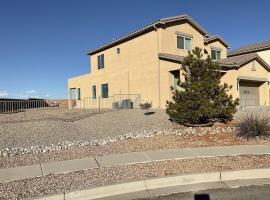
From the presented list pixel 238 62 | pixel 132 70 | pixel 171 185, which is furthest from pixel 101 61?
pixel 171 185

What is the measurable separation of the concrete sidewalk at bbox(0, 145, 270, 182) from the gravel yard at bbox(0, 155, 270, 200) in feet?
1.18

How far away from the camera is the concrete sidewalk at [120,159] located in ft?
24.3

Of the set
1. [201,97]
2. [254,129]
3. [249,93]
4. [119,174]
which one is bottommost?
[119,174]

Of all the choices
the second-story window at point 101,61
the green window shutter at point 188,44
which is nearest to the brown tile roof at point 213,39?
the green window shutter at point 188,44

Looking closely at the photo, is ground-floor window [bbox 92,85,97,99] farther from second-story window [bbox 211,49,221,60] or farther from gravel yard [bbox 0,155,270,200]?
gravel yard [bbox 0,155,270,200]

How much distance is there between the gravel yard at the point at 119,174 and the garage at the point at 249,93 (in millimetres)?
20618

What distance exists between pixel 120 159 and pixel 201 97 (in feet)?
19.6

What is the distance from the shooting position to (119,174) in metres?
7.21

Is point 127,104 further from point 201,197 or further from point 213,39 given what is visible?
point 201,197

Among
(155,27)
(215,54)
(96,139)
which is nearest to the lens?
(96,139)

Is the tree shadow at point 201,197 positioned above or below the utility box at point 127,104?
below

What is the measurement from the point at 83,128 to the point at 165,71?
33.8ft

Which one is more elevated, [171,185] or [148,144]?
[148,144]

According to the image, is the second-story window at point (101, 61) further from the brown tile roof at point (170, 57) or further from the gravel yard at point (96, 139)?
the gravel yard at point (96, 139)
